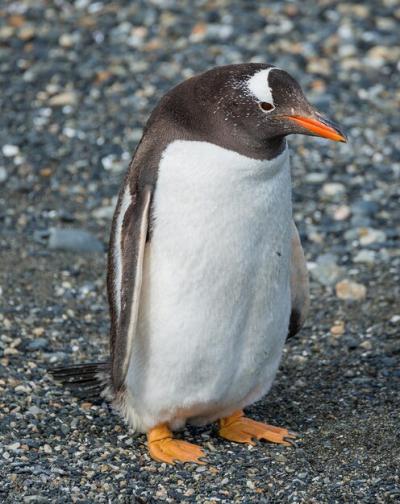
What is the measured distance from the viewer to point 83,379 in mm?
5512

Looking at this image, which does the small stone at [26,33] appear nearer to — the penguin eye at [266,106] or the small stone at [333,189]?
the small stone at [333,189]

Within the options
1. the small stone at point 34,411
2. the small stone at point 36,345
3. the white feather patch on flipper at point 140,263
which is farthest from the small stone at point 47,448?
the small stone at point 36,345

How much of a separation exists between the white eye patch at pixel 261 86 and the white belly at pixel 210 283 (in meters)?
0.26

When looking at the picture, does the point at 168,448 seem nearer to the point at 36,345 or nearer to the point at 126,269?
the point at 126,269

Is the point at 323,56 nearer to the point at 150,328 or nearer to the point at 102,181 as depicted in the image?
the point at 102,181

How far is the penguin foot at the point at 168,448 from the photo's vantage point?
4.92 m

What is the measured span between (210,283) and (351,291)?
2525mm

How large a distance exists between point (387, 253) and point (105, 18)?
443 centimetres

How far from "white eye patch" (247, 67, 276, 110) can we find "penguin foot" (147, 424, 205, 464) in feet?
5.08

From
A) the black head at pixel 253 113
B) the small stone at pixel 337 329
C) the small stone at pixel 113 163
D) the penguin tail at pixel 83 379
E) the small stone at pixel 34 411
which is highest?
the black head at pixel 253 113

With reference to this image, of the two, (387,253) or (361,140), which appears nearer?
(387,253)

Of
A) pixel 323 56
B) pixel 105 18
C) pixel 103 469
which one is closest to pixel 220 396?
pixel 103 469

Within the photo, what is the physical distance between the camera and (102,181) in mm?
8539

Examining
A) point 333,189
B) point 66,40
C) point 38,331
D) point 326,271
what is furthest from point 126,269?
point 66,40
